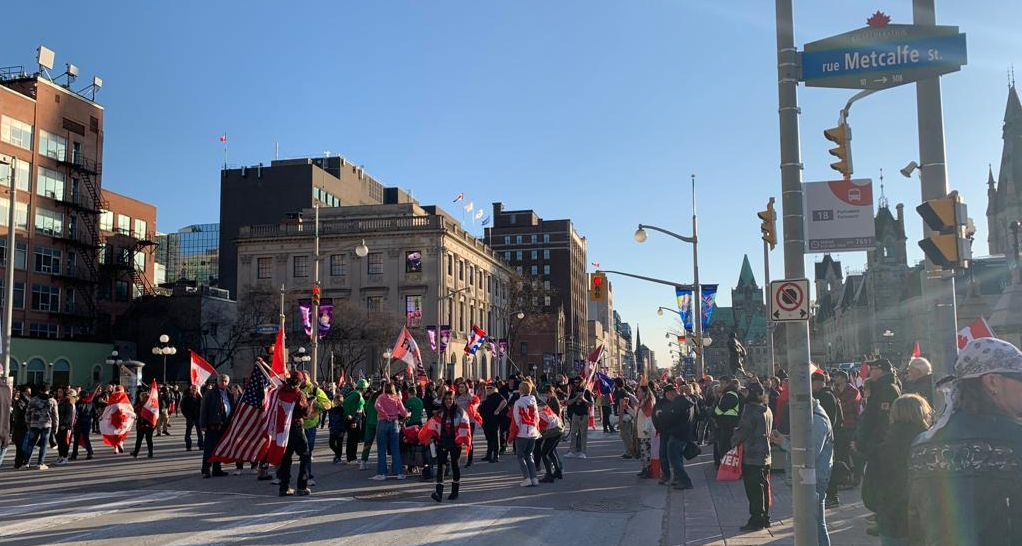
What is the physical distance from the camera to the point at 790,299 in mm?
7742

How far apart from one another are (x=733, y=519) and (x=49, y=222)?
63080mm

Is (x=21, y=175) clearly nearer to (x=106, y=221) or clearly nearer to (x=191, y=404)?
(x=106, y=221)

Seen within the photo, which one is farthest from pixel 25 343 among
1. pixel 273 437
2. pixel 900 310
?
pixel 900 310

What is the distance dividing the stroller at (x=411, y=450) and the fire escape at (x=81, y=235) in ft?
180

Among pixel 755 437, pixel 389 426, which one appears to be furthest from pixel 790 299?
pixel 389 426

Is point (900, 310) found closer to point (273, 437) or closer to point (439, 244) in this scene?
point (439, 244)

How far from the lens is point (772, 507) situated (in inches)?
464

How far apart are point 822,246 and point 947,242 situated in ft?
5.16

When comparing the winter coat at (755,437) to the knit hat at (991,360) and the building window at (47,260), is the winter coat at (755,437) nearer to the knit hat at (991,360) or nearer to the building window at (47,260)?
the knit hat at (991,360)

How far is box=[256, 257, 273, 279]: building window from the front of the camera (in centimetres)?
7794

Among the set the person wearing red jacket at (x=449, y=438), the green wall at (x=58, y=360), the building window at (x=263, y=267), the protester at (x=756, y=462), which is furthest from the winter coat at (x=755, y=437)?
the building window at (x=263, y=267)

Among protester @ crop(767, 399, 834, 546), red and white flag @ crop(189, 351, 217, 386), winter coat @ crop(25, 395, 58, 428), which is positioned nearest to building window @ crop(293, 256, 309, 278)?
red and white flag @ crop(189, 351, 217, 386)

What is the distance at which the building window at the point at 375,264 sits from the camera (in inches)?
2992

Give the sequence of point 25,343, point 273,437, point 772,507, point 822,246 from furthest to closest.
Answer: point 25,343 → point 273,437 → point 772,507 → point 822,246
